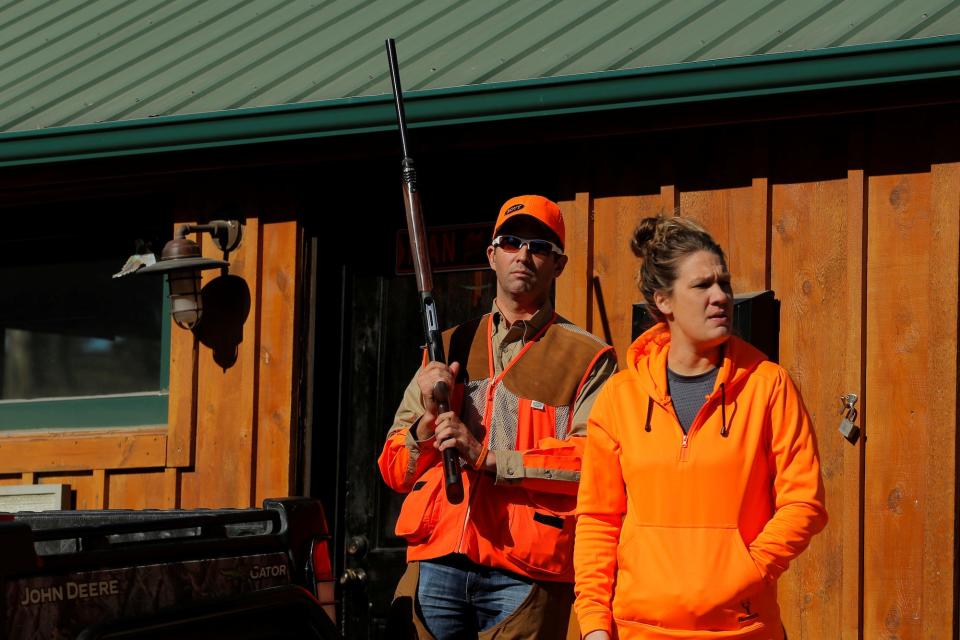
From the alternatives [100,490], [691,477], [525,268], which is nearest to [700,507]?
[691,477]

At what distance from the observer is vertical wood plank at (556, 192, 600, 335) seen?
640cm

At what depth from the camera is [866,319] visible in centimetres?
577

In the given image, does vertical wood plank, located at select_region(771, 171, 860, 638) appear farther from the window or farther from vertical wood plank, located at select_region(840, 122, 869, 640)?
the window

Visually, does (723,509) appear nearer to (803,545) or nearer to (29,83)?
(803,545)

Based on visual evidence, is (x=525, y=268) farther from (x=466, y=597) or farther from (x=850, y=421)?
(x=850, y=421)

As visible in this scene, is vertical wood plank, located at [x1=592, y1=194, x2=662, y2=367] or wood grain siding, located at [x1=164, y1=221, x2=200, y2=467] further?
wood grain siding, located at [x1=164, y1=221, x2=200, y2=467]

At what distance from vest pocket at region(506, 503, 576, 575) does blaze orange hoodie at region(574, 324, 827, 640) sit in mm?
558

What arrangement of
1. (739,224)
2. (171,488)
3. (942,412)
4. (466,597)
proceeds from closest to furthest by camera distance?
(466,597) → (942,412) → (739,224) → (171,488)

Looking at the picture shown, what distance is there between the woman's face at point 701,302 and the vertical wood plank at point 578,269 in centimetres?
234

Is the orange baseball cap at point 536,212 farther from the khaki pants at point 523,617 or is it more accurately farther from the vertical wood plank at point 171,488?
the vertical wood plank at point 171,488

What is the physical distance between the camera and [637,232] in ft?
13.7

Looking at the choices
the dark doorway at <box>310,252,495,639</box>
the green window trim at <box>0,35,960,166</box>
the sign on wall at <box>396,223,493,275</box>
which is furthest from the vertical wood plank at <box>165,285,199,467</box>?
the sign on wall at <box>396,223,493,275</box>

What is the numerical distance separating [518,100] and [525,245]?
1.53m

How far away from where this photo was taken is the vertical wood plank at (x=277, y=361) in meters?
7.08
